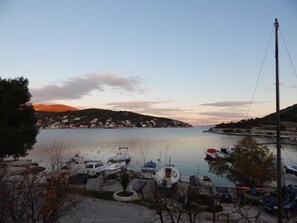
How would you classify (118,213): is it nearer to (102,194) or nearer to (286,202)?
(102,194)

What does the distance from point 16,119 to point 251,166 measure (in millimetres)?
20518

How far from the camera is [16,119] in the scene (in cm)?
2373

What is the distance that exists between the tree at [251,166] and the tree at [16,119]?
1740 centimetres

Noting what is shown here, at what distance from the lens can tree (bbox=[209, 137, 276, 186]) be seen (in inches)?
898

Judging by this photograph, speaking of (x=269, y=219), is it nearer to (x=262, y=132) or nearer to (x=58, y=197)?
(x=58, y=197)

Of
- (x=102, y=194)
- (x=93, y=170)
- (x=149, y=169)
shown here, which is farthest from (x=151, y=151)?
(x=102, y=194)

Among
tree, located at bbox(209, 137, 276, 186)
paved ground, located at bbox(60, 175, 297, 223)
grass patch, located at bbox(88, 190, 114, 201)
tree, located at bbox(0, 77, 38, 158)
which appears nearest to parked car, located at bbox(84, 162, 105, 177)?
tree, located at bbox(0, 77, 38, 158)

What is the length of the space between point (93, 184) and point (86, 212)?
10195 mm

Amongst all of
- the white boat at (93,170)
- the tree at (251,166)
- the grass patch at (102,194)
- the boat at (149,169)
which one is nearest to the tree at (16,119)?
the grass patch at (102,194)

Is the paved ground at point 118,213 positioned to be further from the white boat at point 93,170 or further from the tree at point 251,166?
the white boat at point 93,170

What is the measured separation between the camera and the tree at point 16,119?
70.1 ft

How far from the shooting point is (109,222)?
46.7 ft

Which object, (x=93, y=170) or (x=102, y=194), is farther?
(x=93, y=170)

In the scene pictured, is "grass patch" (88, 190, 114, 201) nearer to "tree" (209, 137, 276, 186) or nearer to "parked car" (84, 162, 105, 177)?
"parked car" (84, 162, 105, 177)
